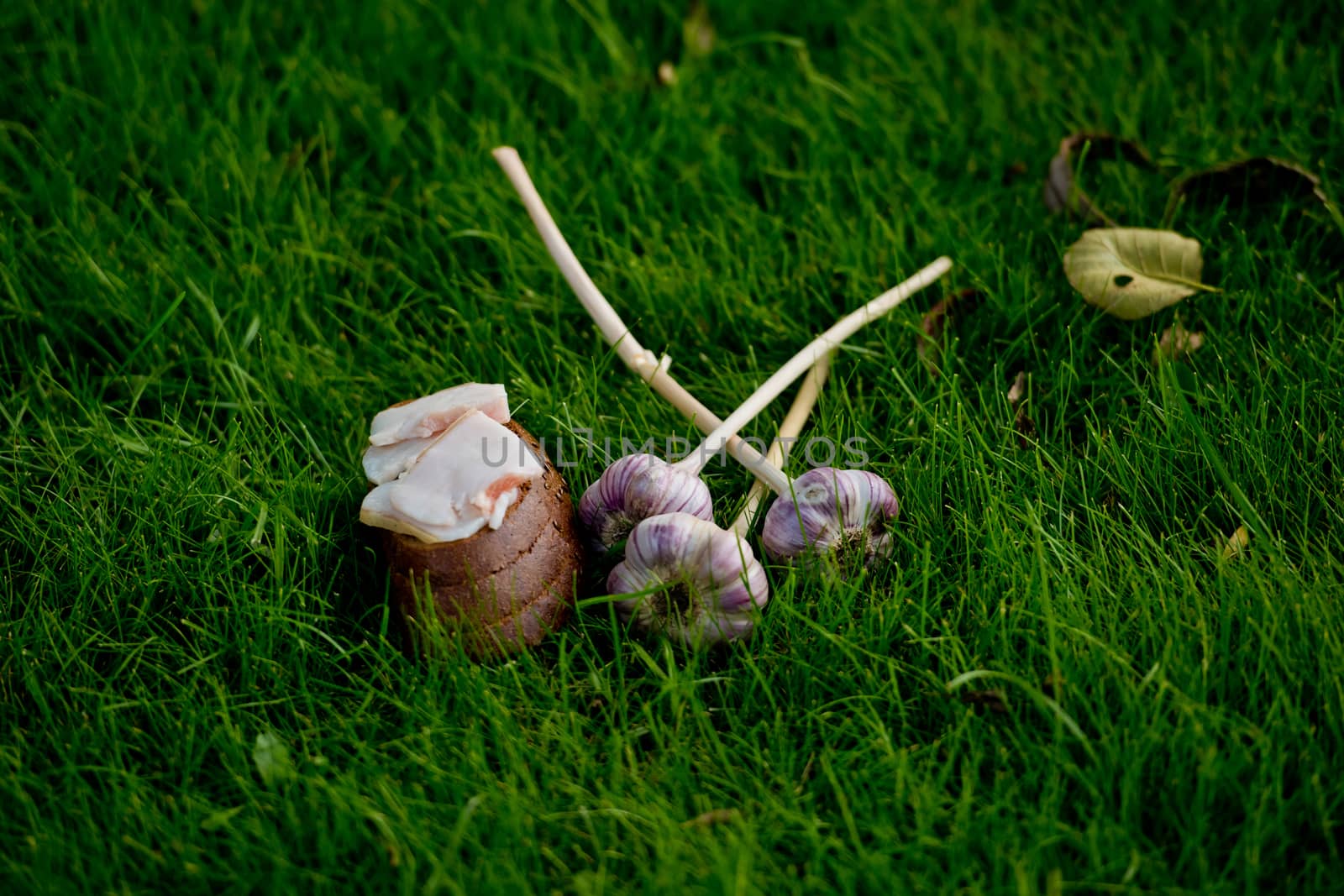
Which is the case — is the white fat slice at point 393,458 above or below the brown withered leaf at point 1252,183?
below

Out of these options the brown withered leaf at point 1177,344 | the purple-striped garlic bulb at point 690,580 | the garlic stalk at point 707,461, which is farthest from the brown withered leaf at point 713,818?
the brown withered leaf at point 1177,344

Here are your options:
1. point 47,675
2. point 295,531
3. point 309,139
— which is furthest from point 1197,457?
point 309,139

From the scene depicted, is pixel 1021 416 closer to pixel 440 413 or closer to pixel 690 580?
pixel 690 580

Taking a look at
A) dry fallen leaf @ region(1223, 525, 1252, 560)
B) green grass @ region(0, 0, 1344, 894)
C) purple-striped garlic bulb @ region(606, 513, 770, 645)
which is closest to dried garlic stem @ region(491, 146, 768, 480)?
green grass @ region(0, 0, 1344, 894)

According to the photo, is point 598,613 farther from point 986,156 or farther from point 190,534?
point 986,156

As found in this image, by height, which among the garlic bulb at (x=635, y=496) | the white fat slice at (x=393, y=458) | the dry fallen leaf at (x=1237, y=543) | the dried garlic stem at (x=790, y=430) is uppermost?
the white fat slice at (x=393, y=458)

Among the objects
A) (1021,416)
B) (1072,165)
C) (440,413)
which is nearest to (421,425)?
(440,413)

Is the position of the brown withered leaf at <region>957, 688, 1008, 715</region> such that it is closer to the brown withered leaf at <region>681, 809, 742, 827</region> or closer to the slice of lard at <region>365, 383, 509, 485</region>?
the brown withered leaf at <region>681, 809, 742, 827</region>

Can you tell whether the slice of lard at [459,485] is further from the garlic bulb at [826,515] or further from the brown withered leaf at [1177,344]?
the brown withered leaf at [1177,344]
